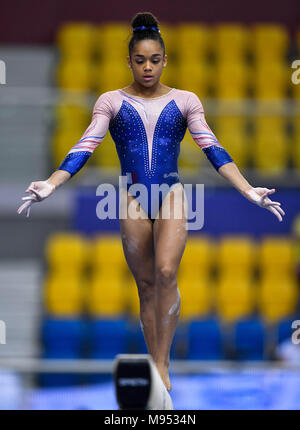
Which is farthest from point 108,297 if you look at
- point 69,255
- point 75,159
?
point 75,159

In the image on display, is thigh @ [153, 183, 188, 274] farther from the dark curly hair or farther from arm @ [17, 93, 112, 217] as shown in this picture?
the dark curly hair

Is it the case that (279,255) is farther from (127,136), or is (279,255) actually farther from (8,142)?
(127,136)

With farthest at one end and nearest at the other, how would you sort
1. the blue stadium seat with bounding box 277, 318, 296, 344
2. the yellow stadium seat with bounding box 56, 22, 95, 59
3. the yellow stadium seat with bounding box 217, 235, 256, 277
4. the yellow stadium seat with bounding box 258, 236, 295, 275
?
the yellow stadium seat with bounding box 56, 22, 95, 59 < the yellow stadium seat with bounding box 258, 236, 295, 275 < the yellow stadium seat with bounding box 217, 235, 256, 277 < the blue stadium seat with bounding box 277, 318, 296, 344

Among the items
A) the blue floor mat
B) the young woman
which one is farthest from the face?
the blue floor mat

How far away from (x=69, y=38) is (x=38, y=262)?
10.3 ft

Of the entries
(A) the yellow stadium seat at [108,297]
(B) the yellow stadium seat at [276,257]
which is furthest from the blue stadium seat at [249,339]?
(A) the yellow stadium seat at [108,297]

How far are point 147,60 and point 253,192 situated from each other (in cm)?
74

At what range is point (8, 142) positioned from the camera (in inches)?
379

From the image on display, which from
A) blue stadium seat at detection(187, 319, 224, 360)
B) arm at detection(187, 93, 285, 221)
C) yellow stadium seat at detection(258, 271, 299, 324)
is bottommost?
blue stadium seat at detection(187, 319, 224, 360)

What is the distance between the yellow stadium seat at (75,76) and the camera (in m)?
9.99

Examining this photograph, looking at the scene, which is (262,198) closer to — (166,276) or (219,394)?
(166,276)

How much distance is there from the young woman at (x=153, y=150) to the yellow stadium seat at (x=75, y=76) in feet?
21.4

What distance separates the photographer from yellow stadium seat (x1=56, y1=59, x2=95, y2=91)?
9.99 meters

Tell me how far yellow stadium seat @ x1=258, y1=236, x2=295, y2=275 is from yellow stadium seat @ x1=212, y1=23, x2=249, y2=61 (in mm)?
3123
